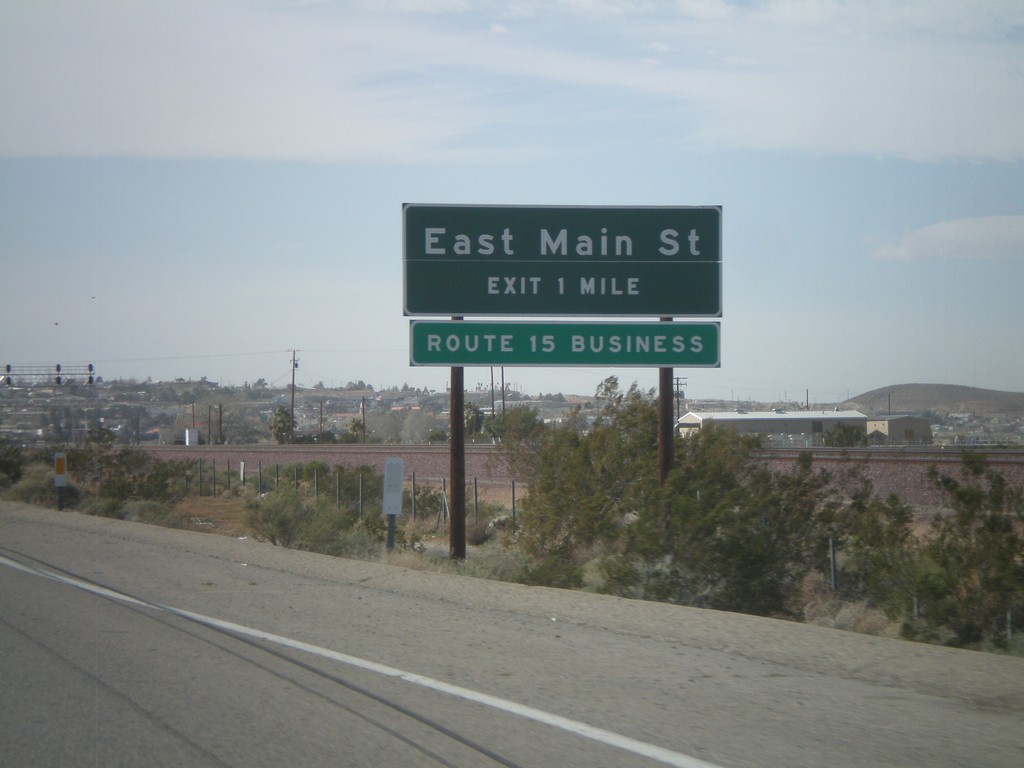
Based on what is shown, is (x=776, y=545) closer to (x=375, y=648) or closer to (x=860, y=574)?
(x=860, y=574)

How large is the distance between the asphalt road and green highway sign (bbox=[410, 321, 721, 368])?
195 inches

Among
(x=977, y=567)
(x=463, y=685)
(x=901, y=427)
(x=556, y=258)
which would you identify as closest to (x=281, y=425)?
(x=901, y=427)

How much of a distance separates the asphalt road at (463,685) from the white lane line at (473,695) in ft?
0.09

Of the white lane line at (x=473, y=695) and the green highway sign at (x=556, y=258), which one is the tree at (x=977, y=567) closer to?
the green highway sign at (x=556, y=258)

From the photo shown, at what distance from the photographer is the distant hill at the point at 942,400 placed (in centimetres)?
11543

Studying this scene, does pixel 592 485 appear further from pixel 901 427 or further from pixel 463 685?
pixel 901 427

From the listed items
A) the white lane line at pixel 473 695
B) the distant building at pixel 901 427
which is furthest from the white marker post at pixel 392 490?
the distant building at pixel 901 427

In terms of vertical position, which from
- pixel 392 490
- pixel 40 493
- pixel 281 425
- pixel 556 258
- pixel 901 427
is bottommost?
pixel 40 493

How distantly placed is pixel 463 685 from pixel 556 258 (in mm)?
10480

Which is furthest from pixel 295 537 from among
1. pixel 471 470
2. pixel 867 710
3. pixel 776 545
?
pixel 471 470

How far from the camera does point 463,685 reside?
840 cm

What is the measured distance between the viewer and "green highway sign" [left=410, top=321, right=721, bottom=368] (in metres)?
17.4

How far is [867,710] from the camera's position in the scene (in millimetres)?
7707

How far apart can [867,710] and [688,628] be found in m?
3.59
